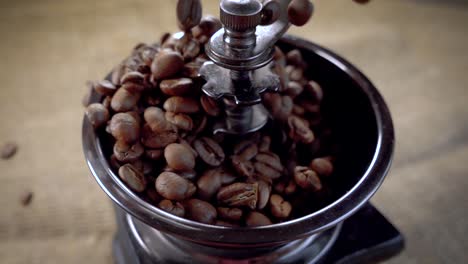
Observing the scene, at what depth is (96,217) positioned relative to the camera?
72cm

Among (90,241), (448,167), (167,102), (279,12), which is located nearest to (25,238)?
(90,241)

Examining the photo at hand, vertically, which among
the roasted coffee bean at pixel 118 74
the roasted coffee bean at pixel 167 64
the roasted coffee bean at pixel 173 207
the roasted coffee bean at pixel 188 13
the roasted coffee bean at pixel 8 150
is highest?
the roasted coffee bean at pixel 188 13

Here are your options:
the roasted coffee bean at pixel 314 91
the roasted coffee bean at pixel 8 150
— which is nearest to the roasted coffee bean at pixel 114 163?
the roasted coffee bean at pixel 314 91

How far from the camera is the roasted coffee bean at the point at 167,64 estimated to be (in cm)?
48

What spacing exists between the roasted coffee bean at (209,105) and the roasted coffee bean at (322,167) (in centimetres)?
12

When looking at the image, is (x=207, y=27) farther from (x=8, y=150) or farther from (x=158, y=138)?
(x=8, y=150)

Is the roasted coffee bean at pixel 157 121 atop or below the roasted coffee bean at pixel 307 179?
atop

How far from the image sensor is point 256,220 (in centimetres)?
46

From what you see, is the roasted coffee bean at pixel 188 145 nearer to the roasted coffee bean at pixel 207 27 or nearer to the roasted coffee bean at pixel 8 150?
the roasted coffee bean at pixel 207 27

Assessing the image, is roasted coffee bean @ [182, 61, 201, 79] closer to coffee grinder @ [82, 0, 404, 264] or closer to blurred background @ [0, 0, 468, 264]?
coffee grinder @ [82, 0, 404, 264]

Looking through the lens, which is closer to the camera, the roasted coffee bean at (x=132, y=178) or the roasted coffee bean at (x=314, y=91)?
the roasted coffee bean at (x=132, y=178)

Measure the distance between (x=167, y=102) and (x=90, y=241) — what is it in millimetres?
302

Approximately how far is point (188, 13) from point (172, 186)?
175mm

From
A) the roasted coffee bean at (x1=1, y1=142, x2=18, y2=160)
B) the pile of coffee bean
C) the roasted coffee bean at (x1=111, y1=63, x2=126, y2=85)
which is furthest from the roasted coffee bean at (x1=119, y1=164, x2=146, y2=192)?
the roasted coffee bean at (x1=1, y1=142, x2=18, y2=160)
